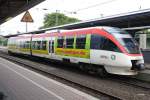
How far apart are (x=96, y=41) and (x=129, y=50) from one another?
6.95 feet

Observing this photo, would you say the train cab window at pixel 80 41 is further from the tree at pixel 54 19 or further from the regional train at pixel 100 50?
the tree at pixel 54 19

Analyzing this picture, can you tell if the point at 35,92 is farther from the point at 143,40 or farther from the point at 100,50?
the point at 143,40

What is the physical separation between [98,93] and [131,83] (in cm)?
353

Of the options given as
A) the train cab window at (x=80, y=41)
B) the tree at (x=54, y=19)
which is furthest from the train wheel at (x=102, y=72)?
the tree at (x=54, y=19)

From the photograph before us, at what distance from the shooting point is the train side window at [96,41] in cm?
1703

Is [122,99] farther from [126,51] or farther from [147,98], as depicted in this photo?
[126,51]

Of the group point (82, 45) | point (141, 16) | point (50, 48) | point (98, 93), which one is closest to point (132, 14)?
point (141, 16)

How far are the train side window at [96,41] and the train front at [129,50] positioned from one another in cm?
62

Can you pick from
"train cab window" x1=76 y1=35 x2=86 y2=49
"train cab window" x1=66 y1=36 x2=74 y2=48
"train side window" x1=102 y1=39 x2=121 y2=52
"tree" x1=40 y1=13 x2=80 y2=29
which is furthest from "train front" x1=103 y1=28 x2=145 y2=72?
"tree" x1=40 y1=13 x2=80 y2=29

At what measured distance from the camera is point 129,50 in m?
16.0

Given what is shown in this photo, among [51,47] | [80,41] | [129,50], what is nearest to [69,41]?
[80,41]

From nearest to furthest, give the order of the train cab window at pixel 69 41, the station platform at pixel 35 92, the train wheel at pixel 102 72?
the station platform at pixel 35 92 → the train wheel at pixel 102 72 → the train cab window at pixel 69 41

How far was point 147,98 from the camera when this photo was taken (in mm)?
11977

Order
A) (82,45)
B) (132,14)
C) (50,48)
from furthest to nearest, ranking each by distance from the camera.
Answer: (50,48), (132,14), (82,45)
